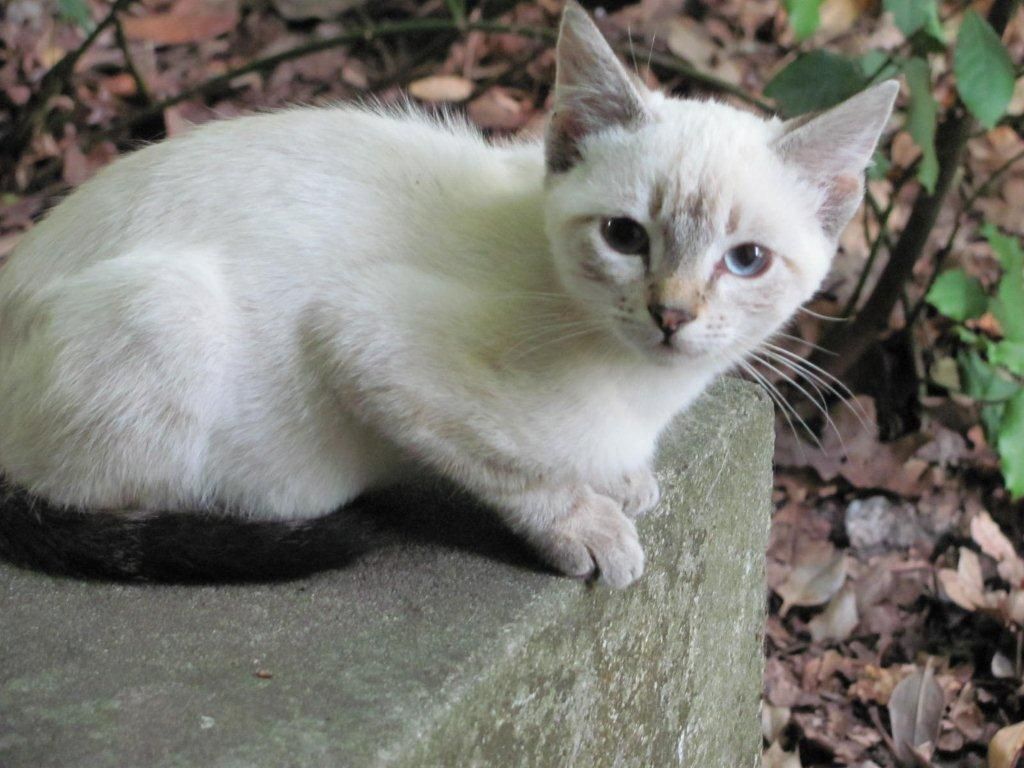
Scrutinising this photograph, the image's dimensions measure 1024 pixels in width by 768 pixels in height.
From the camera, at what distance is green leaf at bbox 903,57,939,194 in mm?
2295

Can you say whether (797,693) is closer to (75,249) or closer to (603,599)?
(603,599)

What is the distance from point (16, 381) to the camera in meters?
1.65

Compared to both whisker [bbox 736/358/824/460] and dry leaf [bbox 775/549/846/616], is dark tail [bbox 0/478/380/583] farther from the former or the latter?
dry leaf [bbox 775/549/846/616]

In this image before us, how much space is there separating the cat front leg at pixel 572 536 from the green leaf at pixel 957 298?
1280mm

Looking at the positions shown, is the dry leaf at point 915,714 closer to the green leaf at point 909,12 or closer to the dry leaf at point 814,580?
the dry leaf at point 814,580

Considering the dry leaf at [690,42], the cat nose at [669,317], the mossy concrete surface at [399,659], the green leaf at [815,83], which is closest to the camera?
the mossy concrete surface at [399,659]

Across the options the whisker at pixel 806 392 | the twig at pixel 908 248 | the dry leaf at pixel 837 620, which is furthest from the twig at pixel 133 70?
the dry leaf at pixel 837 620

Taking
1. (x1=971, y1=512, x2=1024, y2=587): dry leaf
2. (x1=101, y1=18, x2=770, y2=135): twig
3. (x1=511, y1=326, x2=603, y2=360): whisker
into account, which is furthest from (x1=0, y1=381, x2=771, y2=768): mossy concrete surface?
(x1=101, y1=18, x2=770, y2=135): twig

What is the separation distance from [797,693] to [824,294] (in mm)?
1245

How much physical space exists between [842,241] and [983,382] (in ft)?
2.83

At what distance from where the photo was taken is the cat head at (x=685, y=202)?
4.89ft

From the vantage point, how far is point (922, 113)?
2.31 meters

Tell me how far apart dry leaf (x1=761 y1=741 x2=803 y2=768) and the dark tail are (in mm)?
1353

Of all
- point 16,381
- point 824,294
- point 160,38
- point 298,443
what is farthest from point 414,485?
point 160,38
